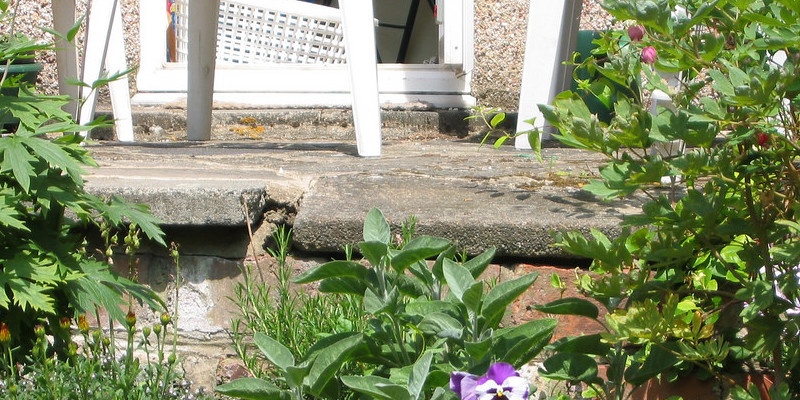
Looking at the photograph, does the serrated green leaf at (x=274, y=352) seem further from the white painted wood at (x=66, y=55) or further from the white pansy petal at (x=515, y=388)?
the white painted wood at (x=66, y=55)

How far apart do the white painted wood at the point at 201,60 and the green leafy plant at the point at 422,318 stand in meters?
2.18

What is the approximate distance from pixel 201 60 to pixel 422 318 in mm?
2311

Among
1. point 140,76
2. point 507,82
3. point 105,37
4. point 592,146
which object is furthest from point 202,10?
point 592,146

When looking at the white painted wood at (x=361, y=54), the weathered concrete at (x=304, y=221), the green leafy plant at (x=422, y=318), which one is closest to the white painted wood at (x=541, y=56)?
the white painted wood at (x=361, y=54)

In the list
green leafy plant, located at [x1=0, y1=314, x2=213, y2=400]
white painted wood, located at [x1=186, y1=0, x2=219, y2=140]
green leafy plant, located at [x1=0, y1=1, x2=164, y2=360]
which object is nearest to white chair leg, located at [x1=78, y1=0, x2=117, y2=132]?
white painted wood, located at [x1=186, y1=0, x2=219, y2=140]

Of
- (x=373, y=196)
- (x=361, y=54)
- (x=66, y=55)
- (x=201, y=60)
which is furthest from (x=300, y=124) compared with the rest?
(x=373, y=196)

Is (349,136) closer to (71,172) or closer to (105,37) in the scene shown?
(105,37)

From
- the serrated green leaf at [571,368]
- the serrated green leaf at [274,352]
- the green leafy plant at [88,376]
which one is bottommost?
the green leafy plant at [88,376]

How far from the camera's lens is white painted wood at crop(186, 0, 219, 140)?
3.26m

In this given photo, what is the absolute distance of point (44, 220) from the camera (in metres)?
1.46

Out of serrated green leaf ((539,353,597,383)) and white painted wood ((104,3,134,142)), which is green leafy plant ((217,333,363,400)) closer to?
serrated green leaf ((539,353,597,383))

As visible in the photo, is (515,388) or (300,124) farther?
(300,124)

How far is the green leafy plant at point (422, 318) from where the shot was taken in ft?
3.77

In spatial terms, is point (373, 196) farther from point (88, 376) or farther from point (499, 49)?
point (499, 49)
